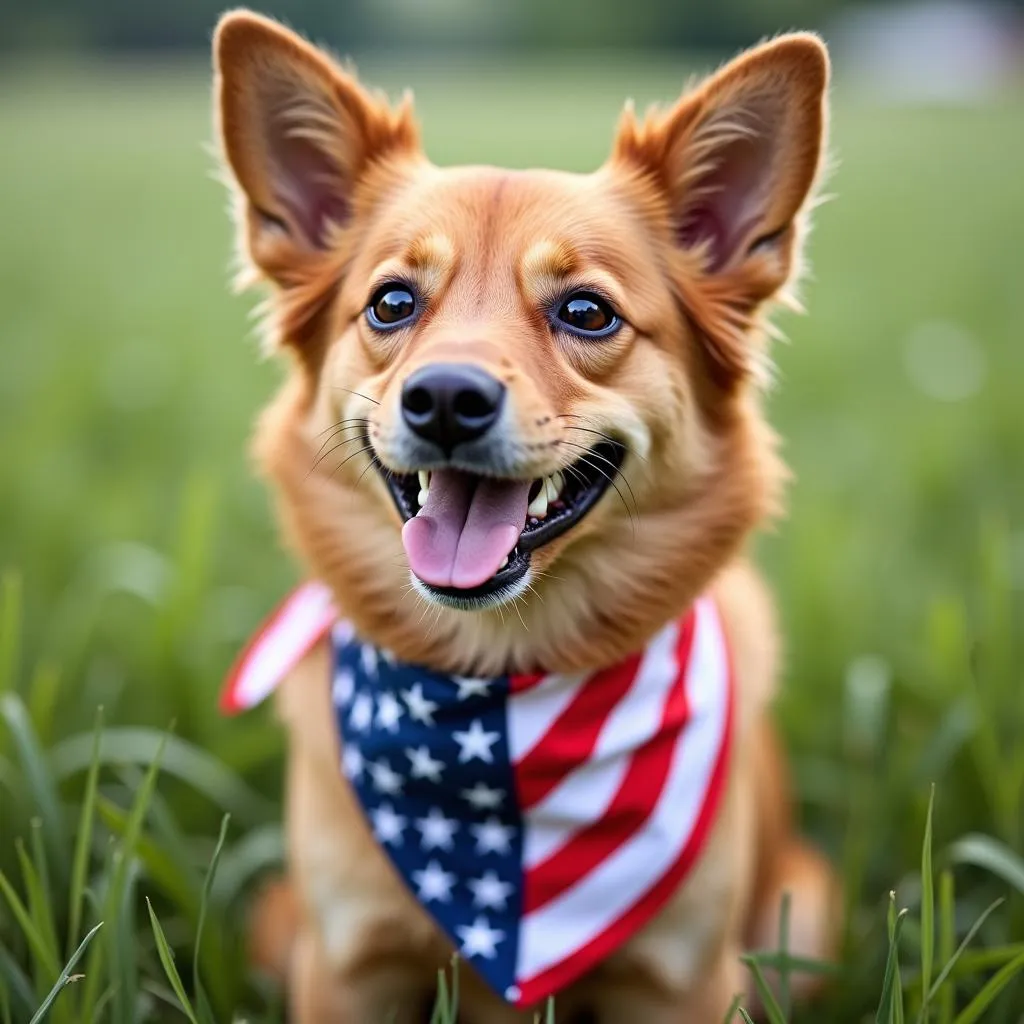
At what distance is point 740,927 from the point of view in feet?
9.38

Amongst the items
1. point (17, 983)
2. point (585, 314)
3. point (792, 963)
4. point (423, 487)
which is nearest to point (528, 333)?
point (585, 314)

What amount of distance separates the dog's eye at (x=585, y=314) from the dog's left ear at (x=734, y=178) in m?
0.26

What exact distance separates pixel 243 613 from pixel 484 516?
204 cm

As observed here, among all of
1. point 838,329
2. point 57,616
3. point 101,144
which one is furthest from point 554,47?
point 57,616

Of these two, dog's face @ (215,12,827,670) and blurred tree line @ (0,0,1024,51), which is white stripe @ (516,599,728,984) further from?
blurred tree line @ (0,0,1024,51)

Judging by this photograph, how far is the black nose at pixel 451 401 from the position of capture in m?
2.07

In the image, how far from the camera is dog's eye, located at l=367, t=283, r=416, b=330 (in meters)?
2.42

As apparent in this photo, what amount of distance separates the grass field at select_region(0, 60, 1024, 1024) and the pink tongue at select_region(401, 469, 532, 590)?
2.52 ft

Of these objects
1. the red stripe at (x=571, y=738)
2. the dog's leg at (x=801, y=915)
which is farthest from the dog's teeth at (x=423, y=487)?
the dog's leg at (x=801, y=915)

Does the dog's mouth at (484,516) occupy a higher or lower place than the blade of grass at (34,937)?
higher

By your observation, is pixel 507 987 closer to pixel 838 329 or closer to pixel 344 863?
pixel 344 863

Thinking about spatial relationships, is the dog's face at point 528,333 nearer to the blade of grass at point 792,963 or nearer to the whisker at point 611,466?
the whisker at point 611,466

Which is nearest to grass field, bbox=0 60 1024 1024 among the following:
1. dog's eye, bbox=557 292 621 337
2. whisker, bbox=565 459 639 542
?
whisker, bbox=565 459 639 542

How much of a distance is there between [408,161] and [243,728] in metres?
1.86
